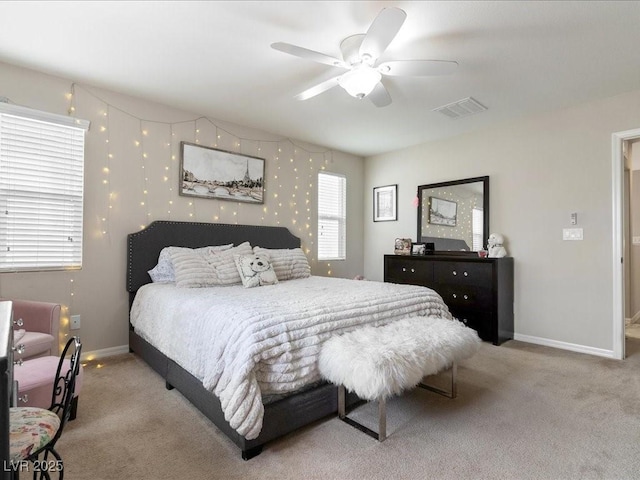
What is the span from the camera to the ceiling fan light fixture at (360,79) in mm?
2283

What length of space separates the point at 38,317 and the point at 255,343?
1851mm

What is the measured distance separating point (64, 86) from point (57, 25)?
0.89 m

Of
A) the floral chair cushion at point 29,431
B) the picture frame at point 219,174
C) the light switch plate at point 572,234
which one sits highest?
the picture frame at point 219,174

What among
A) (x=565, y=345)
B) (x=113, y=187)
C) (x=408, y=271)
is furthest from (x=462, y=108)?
(x=113, y=187)

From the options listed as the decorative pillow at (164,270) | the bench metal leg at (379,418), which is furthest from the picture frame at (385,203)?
the bench metal leg at (379,418)

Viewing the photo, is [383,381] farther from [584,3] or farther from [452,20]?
[584,3]

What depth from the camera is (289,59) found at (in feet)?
8.55

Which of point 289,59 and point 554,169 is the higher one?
point 289,59

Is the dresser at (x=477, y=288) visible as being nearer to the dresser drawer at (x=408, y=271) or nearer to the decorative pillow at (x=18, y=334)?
the dresser drawer at (x=408, y=271)

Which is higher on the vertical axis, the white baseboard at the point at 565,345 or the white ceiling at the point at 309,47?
the white ceiling at the point at 309,47

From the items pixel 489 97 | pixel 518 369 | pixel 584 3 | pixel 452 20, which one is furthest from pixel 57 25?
pixel 518 369

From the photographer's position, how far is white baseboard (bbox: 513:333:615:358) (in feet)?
10.6

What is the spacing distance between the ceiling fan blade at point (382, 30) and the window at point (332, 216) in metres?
2.83

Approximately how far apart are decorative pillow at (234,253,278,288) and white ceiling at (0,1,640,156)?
156 centimetres
